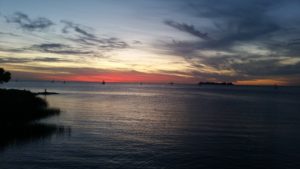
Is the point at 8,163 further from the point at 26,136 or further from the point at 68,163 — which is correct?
the point at 26,136

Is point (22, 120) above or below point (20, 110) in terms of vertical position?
below

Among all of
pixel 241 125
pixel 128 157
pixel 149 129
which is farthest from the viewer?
pixel 241 125

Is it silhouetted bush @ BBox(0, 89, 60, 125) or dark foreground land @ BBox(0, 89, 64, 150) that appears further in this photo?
silhouetted bush @ BBox(0, 89, 60, 125)

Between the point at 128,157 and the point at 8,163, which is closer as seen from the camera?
the point at 8,163

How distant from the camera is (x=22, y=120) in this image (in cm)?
5256

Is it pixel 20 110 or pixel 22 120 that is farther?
pixel 20 110

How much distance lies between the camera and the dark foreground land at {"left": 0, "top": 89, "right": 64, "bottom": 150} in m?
40.3

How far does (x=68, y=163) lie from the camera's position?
95.3ft

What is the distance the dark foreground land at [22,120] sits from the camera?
4031cm

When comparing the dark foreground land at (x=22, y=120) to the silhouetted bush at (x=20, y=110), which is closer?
the dark foreground land at (x=22, y=120)

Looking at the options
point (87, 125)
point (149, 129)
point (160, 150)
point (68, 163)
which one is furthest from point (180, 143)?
point (87, 125)

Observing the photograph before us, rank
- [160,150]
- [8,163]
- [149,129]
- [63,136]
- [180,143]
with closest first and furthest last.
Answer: [8,163]
[160,150]
[180,143]
[63,136]
[149,129]

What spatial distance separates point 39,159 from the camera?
3031 cm

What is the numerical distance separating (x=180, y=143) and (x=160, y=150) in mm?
5256
